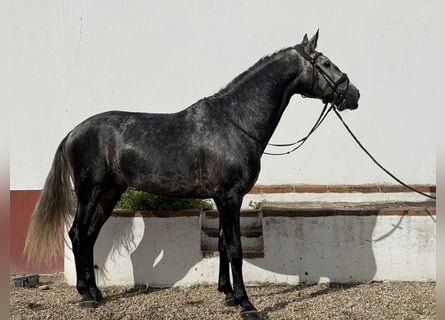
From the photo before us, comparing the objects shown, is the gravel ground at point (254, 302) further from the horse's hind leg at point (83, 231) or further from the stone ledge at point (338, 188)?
the stone ledge at point (338, 188)

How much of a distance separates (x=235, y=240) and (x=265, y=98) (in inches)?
53.4

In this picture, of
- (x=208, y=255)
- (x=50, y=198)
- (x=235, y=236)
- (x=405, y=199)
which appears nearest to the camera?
(x=235, y=236)

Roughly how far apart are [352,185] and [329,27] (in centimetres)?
213

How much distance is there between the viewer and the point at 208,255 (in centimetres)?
539

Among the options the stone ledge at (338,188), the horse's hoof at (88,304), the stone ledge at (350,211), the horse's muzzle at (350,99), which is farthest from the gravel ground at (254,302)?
the horse's muzzle at (350,99)

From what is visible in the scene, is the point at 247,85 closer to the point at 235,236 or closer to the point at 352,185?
the point at 235,236

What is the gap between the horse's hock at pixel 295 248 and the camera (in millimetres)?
5391

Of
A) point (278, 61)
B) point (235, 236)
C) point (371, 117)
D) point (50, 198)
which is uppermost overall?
point (278, 61)

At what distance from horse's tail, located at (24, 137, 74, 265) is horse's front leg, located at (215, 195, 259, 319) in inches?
65.4

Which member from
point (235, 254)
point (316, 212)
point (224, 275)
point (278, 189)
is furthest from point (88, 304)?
point (278, 189)

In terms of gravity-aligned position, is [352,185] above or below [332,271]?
above

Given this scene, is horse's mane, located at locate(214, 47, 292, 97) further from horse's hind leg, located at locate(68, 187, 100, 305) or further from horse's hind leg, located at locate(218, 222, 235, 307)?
horse's hind leg, located at locate(68, 187, 100, 305)

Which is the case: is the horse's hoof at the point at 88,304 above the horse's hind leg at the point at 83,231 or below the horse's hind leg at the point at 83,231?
below

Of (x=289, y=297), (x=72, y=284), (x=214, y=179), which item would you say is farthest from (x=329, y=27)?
(x=72, y=284)
